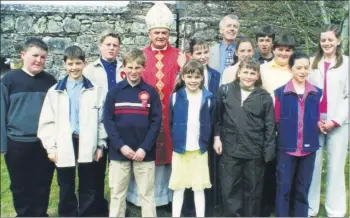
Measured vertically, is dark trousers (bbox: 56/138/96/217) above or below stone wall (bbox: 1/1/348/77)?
below

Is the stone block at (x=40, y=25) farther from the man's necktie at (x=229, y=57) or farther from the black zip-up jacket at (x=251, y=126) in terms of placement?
the black zip-up jacket at (x=251, y=126)

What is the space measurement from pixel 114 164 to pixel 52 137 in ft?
1.94

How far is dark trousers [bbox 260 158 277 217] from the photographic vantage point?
14.0 feet

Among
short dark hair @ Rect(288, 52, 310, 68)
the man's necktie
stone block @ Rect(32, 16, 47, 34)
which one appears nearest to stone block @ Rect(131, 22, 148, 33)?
stone block @ Rect(32, 16, 47, 34)

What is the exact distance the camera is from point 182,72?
156 inches

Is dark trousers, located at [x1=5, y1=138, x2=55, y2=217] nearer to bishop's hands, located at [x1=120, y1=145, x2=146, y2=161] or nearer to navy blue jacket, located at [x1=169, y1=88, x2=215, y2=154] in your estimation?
bishop's hands, located at [x1=120, y1=145, x2=146, y2=161]

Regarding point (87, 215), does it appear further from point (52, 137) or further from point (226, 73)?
point (226, 73)

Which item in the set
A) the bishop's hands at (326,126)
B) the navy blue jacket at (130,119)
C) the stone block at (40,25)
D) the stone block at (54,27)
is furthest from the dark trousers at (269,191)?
the stone block at (40,25)

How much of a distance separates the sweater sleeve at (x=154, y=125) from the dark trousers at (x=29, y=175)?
973mm

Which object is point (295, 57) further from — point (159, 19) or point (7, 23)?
point (7, 23)

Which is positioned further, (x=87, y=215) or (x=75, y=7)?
(x=75, y=7)

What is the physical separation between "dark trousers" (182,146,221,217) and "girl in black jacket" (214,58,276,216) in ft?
1.03

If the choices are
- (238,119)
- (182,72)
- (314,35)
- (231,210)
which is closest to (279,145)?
(238,119)

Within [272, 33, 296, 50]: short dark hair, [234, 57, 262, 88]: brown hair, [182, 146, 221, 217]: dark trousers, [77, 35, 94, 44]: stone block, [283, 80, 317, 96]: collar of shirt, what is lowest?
[182, 146, 221, 217]: dark trousers
